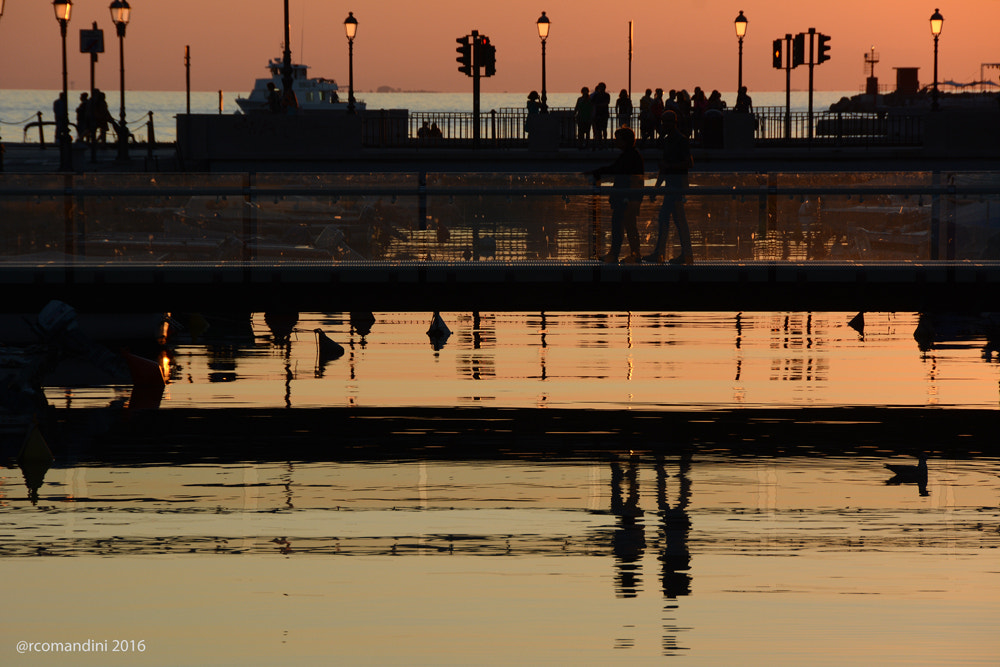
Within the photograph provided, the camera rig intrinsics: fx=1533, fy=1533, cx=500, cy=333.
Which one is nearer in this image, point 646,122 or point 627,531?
point 627,531

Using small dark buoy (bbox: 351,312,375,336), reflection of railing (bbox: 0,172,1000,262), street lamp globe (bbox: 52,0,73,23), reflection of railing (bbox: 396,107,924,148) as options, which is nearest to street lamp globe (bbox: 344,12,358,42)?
reflection of railing (bbox: 396,107,924,148)

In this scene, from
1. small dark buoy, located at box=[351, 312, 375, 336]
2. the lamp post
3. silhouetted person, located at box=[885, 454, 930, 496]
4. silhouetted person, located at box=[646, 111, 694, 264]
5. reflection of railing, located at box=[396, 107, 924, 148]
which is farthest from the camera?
reflection of railing, located at box=[396, 107, 924, 148]

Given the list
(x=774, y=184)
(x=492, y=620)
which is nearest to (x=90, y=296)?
(x=774, y=184)

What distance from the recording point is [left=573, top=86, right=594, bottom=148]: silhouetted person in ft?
135

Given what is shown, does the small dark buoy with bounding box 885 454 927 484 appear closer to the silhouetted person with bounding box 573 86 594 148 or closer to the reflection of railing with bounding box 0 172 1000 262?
the reflection of railing with bounding box 0 172 1000 262

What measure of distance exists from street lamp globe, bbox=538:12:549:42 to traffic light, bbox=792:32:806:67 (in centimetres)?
761

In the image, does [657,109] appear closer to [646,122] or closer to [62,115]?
[646,122]

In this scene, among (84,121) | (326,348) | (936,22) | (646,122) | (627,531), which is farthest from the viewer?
(84,121)

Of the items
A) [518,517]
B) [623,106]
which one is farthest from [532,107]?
[518,517]

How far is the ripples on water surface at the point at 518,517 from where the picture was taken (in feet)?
31.6

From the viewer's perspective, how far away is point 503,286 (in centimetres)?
1716

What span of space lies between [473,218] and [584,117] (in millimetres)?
24726

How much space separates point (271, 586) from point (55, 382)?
948 centimetres

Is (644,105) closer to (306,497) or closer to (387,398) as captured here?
(387,398)
